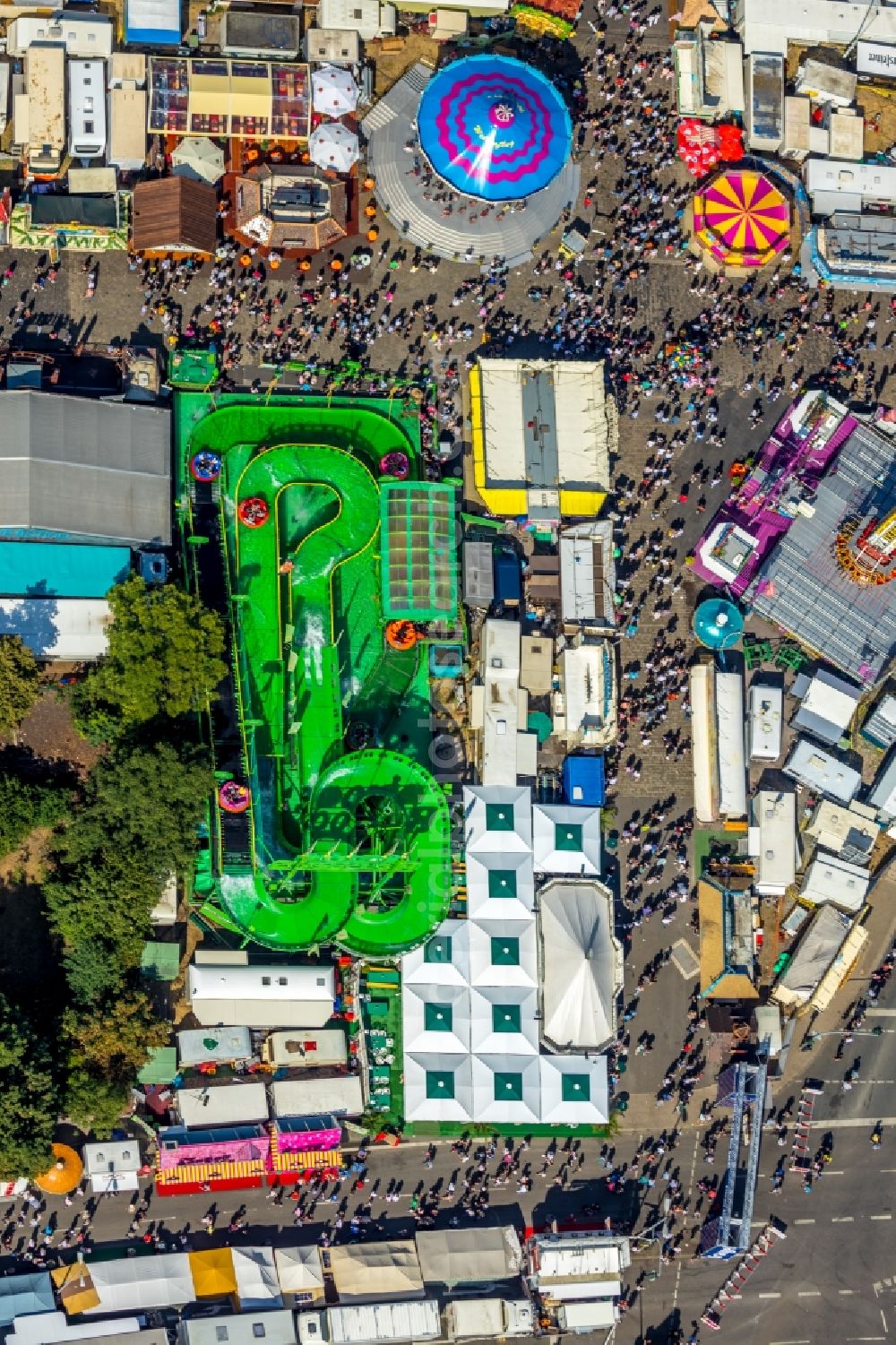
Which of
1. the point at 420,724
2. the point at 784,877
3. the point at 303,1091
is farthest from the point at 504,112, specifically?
the point at 303,1091

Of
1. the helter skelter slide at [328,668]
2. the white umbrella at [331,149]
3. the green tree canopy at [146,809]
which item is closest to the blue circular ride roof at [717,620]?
the helter skelter slide at [328,668]

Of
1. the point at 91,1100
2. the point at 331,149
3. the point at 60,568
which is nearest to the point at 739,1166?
the point at 91,1100

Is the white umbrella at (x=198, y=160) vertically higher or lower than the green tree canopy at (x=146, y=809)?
higher

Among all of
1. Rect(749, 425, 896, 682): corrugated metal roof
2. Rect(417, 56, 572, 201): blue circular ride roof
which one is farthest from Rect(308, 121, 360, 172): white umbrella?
Rect(749, 425, 896, 682): corrugated metal roof

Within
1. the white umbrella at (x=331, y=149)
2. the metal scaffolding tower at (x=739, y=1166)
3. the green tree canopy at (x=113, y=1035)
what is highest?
the white umbrella at (x=331, y=149)

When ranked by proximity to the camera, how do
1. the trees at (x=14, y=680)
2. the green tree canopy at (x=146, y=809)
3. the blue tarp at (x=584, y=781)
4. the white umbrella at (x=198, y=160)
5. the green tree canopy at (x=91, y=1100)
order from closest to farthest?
the green tree canopy at (x=91, y=1100), the green tree canopy at (x=146, y=809), the trees at (x=14, y=680), the white umbrella at (x=198, y=160), the blue tarp at (x=584, y=781)

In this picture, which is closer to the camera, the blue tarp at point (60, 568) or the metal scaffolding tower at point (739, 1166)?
the blue tarp at point (60, 568)

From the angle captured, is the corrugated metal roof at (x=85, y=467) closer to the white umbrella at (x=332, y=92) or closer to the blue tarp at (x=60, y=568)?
the blue tarp at (x=60, y=568)
